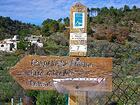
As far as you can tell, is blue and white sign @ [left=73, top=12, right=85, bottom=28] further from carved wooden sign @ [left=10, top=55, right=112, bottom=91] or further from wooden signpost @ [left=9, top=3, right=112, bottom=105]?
carved wooden sign @ [left=10, top=55, right=112, bottom=91]

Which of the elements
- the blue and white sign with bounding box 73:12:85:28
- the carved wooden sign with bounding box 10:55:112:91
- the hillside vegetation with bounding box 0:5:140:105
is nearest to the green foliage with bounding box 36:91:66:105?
the hillside vegetation with bounding box 0:5:140:105

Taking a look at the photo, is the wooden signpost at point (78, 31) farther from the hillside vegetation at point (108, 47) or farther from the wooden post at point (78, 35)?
the hillside vegetation at point (108, 47)

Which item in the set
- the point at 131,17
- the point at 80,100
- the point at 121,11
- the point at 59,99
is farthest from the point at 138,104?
the point at 121,11

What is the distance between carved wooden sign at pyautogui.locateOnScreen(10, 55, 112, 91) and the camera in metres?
3.50

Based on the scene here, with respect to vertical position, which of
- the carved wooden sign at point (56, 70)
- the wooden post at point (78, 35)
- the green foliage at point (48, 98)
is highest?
the wooden post at point (78, 35)

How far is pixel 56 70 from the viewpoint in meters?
3.51

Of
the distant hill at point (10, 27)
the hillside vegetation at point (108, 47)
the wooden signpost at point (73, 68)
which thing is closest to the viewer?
the wooden signpost at point (73, 68)

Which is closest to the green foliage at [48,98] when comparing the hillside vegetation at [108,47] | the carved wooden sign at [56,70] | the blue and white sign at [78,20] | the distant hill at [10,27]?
the hillside vegetation at [108,47]

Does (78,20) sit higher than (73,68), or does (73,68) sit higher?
(78,20)

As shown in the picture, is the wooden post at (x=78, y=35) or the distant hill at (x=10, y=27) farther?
the distant hill at (x=10, y=27)

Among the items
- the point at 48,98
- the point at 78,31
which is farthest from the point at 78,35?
the point at 48,98

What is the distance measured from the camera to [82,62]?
3.54 metres

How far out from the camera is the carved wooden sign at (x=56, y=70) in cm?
350

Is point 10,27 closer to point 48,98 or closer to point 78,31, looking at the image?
point 48,98
